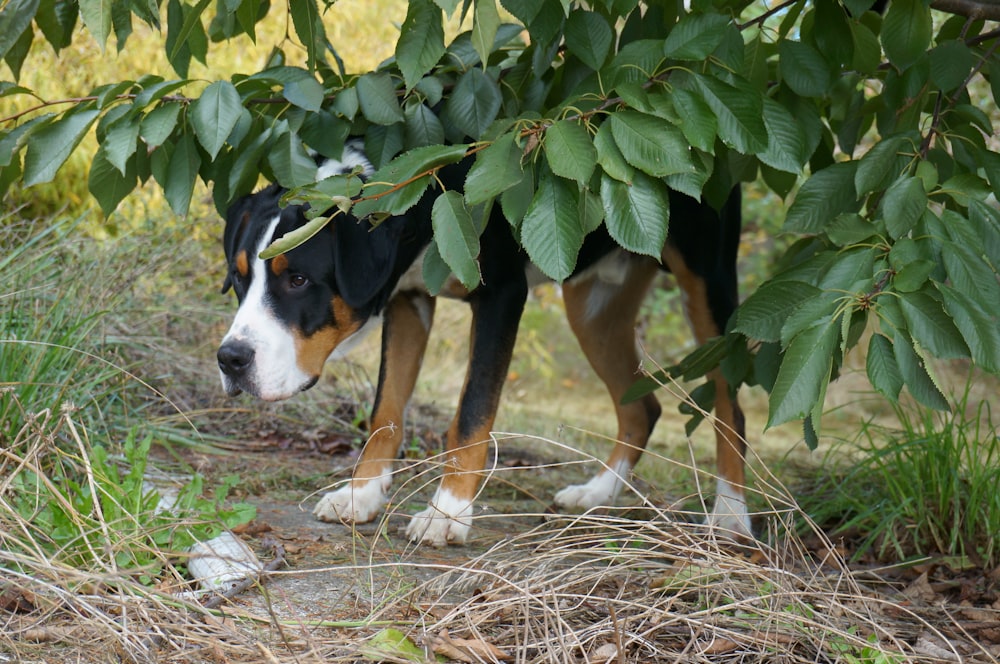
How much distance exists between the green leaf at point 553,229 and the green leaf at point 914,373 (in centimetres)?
61

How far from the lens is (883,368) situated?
6.31 feet

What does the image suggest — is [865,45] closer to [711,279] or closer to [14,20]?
[711,279]

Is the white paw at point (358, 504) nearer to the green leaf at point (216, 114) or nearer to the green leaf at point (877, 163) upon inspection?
the green leaf at point (216, 114)

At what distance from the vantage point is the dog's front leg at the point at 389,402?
3.29 meters

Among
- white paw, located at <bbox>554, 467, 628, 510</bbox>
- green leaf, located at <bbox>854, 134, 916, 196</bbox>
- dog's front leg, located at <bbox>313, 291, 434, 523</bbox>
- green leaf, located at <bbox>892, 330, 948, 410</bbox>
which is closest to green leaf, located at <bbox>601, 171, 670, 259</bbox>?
green leaf, located at <bbox>892, 330, 948, 410</bbox>

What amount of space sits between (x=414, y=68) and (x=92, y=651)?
51.0 inches

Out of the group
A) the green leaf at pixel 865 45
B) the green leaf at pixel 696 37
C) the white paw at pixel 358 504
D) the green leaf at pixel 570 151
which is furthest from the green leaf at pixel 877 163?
the white paw at pixel 358 504

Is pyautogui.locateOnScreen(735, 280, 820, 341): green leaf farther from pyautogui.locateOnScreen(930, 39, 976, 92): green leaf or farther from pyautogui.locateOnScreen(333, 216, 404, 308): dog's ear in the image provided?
pyautogui.locateOnScreen(333, 216, 404, 308): dog's ear

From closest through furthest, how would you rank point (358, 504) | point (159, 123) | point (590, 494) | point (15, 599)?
point (15, 599), point (159, 123), point (358, 504), point (590, 494)

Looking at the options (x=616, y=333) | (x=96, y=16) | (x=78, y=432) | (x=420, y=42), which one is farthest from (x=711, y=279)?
(x=96, y=16)

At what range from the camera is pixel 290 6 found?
2.25m

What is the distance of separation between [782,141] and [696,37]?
315 millimetres

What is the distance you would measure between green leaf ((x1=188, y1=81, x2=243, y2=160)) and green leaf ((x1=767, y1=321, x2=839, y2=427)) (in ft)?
4.47

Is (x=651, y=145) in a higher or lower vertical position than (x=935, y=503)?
higher
